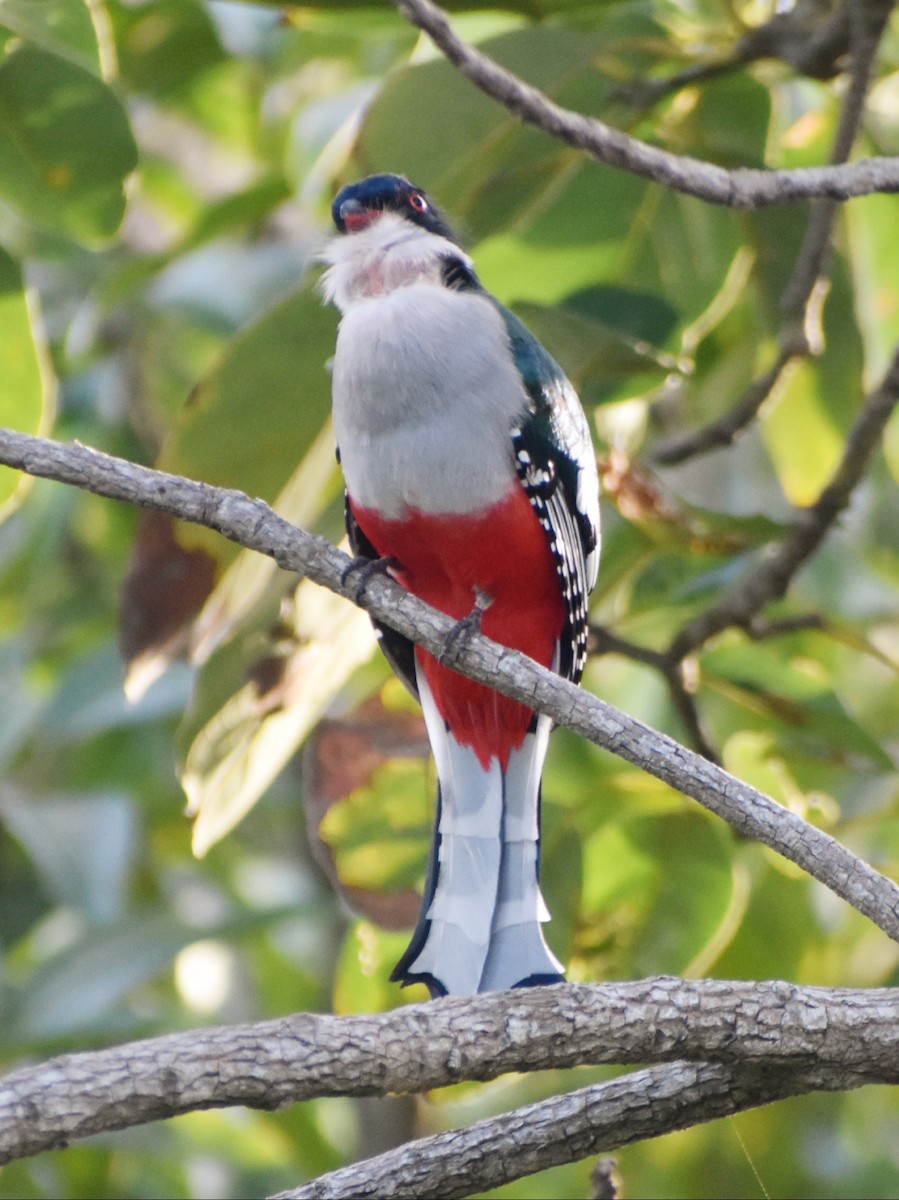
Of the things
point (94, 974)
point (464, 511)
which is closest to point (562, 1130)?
point (464, 511)

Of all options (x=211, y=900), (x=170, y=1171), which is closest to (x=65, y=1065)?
(x=170, y=1171)

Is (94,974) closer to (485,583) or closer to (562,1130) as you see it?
(485,583)

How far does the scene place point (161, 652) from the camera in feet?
9.32

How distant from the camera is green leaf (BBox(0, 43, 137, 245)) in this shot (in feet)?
8.34

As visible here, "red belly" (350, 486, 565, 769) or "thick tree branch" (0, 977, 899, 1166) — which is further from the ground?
"red belly" (350, 486, 565, 769)

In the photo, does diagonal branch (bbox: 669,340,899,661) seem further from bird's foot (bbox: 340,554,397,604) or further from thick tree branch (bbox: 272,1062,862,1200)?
thick tree branch (bbox: 272,1062,862,1200)

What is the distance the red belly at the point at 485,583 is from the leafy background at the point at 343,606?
0.92ft

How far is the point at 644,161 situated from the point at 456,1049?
3.88ft

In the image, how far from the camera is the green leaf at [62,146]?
100 inches

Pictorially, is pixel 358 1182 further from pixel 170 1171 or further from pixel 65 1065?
pixel 170 1171

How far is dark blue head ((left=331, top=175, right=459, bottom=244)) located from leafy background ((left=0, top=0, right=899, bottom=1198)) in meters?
0.20

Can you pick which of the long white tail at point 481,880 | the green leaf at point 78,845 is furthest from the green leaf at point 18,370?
the green leaf at point 78,845

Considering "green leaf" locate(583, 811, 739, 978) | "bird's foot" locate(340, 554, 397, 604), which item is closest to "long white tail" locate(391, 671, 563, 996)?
"bird's foot" locate(340, 554, 397, 604)

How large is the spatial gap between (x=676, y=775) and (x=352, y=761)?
1317 millimetres
